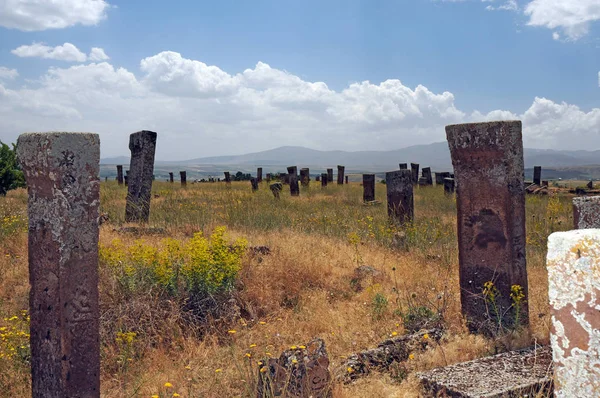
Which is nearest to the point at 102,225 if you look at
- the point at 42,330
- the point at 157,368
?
the point at 157,368

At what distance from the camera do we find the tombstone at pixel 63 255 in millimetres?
3471

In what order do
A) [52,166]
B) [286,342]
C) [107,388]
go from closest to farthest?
[52,166], [107,388], [286,342]

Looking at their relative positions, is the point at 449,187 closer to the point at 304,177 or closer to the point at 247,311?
the point at 304,177

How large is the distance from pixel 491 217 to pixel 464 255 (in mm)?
515

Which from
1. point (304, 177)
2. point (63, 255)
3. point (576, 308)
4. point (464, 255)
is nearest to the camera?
point (576, 308)

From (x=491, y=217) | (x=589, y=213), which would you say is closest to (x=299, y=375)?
(x=589, y=213)

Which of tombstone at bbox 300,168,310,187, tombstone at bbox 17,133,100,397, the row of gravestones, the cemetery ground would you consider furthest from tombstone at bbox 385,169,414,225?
tombstone at bbox 300,168,310,187

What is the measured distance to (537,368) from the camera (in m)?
4.02

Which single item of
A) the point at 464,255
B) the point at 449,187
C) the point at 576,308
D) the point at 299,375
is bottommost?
the point at 299,375

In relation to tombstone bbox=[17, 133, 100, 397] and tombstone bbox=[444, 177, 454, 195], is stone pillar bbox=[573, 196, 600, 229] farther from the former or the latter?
tombstone bbox=[444, 177, 454, 195]

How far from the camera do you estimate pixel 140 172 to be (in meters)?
11.9

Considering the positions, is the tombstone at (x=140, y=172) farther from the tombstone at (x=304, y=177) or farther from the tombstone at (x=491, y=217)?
the tombstone at (x=304, y=177)

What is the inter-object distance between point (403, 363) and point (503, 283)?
1474 mm

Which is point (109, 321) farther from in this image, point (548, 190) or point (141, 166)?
point (548, 190)
